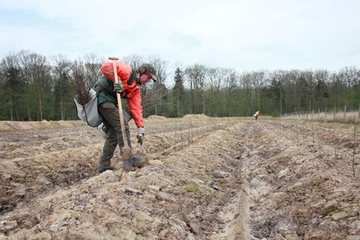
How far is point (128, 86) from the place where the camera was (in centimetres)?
498

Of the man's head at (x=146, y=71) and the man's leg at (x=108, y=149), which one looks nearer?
the man's head at (x=146, y=71)

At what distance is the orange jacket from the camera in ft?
15.9

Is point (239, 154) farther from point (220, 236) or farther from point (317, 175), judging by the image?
point (220, 236)

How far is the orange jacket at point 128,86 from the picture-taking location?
4.86m

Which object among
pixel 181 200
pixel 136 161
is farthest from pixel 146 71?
pixel 181 200

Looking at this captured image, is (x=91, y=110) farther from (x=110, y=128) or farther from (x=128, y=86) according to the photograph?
(x=128, y=86)

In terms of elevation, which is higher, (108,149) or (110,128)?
(110,128)

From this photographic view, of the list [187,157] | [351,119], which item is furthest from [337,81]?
[187,157]

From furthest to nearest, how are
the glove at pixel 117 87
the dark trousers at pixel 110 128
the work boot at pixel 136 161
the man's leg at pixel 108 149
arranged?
the work boot at pixel 136 161 → the man's leg at pixel 108 149 → the dark trousers at pixel 110 128 → the glove at pixel 117 87

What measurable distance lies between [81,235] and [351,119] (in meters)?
23.0

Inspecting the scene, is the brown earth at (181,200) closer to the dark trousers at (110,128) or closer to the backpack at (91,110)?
the dark trousers at (110,128)

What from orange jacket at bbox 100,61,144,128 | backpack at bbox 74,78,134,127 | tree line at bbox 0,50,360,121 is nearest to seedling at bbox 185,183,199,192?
orange jacket at bbox 100,61,144,128

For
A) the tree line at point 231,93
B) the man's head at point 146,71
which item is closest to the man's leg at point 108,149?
the man's head at point 146,71

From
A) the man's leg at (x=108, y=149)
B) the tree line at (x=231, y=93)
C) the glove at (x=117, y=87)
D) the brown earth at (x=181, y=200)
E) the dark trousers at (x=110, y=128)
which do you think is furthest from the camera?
the tree line at (x=231, y=93)
